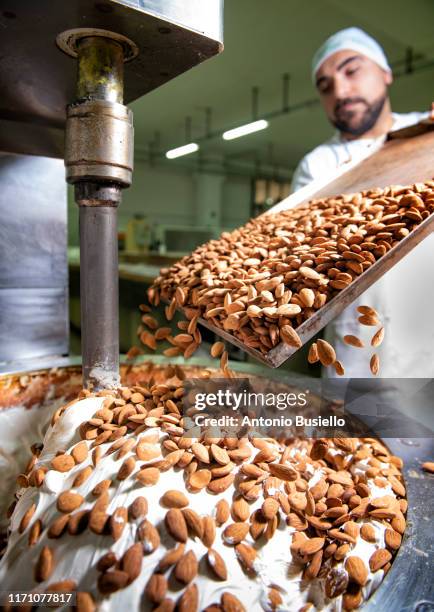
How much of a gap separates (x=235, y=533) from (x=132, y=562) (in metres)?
0.13

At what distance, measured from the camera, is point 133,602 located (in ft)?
1.62

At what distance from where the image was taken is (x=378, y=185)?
990 millimetres

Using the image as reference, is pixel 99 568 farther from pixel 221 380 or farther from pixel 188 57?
pixel 188 57

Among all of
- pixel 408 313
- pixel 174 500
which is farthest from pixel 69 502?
pixel 408 313

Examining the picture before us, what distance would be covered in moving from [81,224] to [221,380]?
0.39m

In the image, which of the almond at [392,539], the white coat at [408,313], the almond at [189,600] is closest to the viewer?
the almond at [189,600]

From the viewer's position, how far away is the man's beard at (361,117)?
2008 mm

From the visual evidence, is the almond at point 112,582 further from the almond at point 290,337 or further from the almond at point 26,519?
the almond at point 290,337

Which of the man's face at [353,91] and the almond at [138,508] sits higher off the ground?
the man's face at [353,91]

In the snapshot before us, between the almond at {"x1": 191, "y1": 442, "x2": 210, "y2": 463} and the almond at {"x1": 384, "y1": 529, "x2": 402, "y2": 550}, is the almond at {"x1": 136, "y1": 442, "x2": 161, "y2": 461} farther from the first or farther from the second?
the almond at {"x1": 384, "y1": 529, "x2": 402, "y2": 550}

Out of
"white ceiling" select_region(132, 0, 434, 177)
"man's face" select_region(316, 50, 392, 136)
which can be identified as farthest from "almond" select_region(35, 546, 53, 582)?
"white ceiling" select_region(132, 0, 434, 177)

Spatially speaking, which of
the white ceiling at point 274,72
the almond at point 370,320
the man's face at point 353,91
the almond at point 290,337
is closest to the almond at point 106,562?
the almond at point 290,337

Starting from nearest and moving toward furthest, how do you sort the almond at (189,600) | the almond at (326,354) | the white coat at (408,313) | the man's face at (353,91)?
the almond at (189,600) → the almond at (326,354) → the white coat at (408,313) → the man's face at (353,91)

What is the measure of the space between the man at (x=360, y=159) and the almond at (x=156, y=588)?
1.01m
